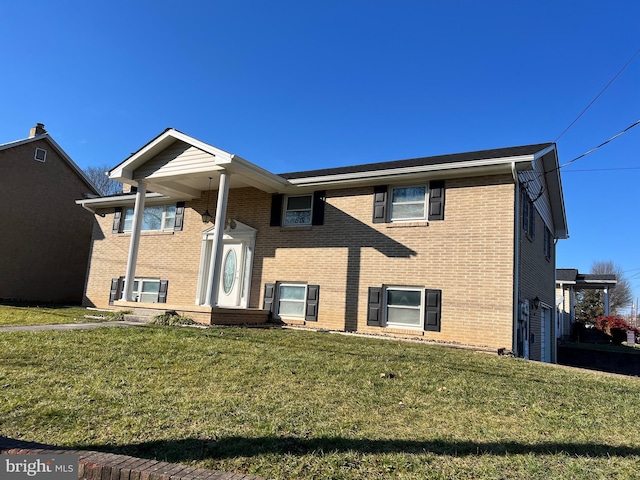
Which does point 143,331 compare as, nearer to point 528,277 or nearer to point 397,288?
point 397,288

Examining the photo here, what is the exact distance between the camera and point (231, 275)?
13797 mm

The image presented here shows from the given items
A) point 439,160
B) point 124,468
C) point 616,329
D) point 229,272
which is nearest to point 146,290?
point 229,272

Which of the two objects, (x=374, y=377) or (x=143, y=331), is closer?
(x=374, y=377)

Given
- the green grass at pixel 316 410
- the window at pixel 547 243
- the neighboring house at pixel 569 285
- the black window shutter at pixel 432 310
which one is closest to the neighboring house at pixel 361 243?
the black window shutter at pixel 432 310

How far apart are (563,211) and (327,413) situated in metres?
14.9

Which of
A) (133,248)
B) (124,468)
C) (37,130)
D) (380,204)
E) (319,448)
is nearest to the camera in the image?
(124,468)

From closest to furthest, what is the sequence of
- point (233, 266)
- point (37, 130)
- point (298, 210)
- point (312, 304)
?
point (312, 304) → point (298, 210) → point (233, 266) → point (37, 130)

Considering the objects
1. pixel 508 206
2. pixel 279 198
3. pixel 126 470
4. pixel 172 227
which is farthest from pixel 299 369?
pixel 172 227

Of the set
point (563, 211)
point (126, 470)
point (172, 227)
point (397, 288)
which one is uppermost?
point (563, 211)

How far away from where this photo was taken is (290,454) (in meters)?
3.34

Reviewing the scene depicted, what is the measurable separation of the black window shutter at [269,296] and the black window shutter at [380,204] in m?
3.68

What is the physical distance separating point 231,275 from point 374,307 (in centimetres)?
501

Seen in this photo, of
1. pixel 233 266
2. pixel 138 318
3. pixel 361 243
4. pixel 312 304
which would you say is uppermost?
pixel 361 243

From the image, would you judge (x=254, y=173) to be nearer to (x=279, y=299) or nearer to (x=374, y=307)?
(x=279, y=299)
